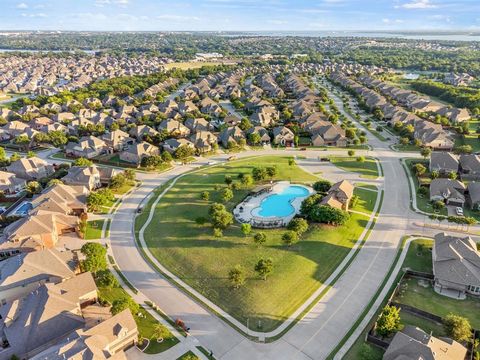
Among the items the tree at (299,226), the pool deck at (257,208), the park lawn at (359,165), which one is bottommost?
the pool deck at (257,208)

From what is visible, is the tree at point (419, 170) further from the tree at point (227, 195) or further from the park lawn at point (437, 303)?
the tree at point (227, 195)

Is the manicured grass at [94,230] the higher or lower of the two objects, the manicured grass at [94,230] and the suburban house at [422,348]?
the lower

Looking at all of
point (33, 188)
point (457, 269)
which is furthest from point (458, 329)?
point (33, 188)

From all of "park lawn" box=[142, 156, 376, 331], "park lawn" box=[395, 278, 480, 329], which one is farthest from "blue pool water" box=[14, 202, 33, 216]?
"park lawn" box=[395, 278, 480, 329]

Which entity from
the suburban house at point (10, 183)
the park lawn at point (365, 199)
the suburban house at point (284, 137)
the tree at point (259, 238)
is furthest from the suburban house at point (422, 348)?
the suburban house at point (284, 137)

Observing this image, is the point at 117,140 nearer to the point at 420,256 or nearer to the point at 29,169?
the point at 29,169

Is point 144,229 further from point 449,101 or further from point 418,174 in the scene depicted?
point 449,101

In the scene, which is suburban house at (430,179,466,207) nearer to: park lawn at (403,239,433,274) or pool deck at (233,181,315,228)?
park lawn at (403,239,433,274)
